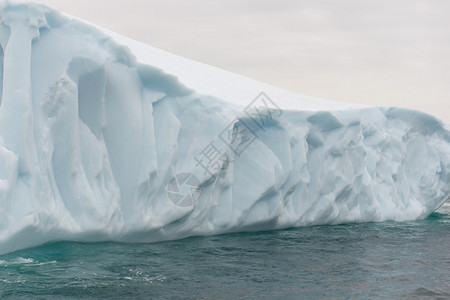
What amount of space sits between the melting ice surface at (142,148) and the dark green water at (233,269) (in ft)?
1.31

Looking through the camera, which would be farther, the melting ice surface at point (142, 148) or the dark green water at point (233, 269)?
the melting ice surface at point (142, 148)

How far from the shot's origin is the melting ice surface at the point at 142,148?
839cm

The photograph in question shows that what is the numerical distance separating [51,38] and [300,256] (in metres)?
5.42

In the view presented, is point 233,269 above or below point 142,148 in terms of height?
below

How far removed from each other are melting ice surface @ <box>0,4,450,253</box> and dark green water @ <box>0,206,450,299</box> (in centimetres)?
40

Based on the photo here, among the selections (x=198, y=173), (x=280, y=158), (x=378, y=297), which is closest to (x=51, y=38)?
(x=198, y=173)

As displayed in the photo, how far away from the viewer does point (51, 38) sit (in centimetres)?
909

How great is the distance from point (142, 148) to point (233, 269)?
8.35 ft

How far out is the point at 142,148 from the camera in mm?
9562

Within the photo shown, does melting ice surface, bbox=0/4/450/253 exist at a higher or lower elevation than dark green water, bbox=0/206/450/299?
higher

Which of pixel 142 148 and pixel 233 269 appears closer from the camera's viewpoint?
pixel 233 269

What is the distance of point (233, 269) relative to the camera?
858cm

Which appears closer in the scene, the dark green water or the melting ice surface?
the dark green water

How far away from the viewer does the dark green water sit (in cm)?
722
